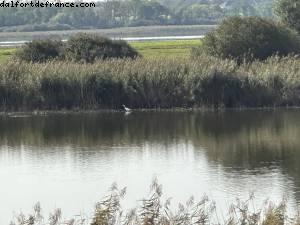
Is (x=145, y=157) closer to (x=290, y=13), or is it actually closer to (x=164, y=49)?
(x=290, y=13)

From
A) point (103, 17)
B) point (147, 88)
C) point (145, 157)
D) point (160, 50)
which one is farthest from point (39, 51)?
point (103, 17)

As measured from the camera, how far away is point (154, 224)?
15.4 meters

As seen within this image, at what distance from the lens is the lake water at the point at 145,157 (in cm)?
2120

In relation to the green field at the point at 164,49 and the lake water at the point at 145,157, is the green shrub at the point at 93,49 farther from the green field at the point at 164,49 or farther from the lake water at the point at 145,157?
the lake water at the point at 145,157

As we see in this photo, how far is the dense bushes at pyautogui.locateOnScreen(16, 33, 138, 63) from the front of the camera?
4338cm

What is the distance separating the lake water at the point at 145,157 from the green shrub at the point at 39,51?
8561mm

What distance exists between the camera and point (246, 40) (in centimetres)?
4491

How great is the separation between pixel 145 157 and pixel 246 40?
19.6 m

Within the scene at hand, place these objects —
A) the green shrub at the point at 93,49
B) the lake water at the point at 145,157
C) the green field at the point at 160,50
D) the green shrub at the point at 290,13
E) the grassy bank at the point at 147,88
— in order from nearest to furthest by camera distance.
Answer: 1. the lake water at the point at 145,157
2. the grassy bank at the point at 147,88
3. the green shrub at the point at 93,49
4. the green field at the point at 160,50
5. the green shrub at the point at 290,13

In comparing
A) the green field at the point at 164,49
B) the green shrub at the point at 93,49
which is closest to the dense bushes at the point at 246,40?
the green shrub at the point at 93,49

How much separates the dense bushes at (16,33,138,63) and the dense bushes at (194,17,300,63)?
147 inches

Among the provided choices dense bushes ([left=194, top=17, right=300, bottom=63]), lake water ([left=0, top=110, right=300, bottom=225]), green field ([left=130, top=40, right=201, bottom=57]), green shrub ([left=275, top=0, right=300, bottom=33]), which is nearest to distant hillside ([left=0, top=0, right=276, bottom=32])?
green field ([left=130, top=40, right=201, bottom=57])

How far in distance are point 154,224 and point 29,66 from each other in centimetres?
2418

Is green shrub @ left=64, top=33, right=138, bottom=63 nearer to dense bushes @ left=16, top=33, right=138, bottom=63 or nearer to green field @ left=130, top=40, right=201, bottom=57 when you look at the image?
dense bushes @ left=16, top=33, right=138, bottom=63
